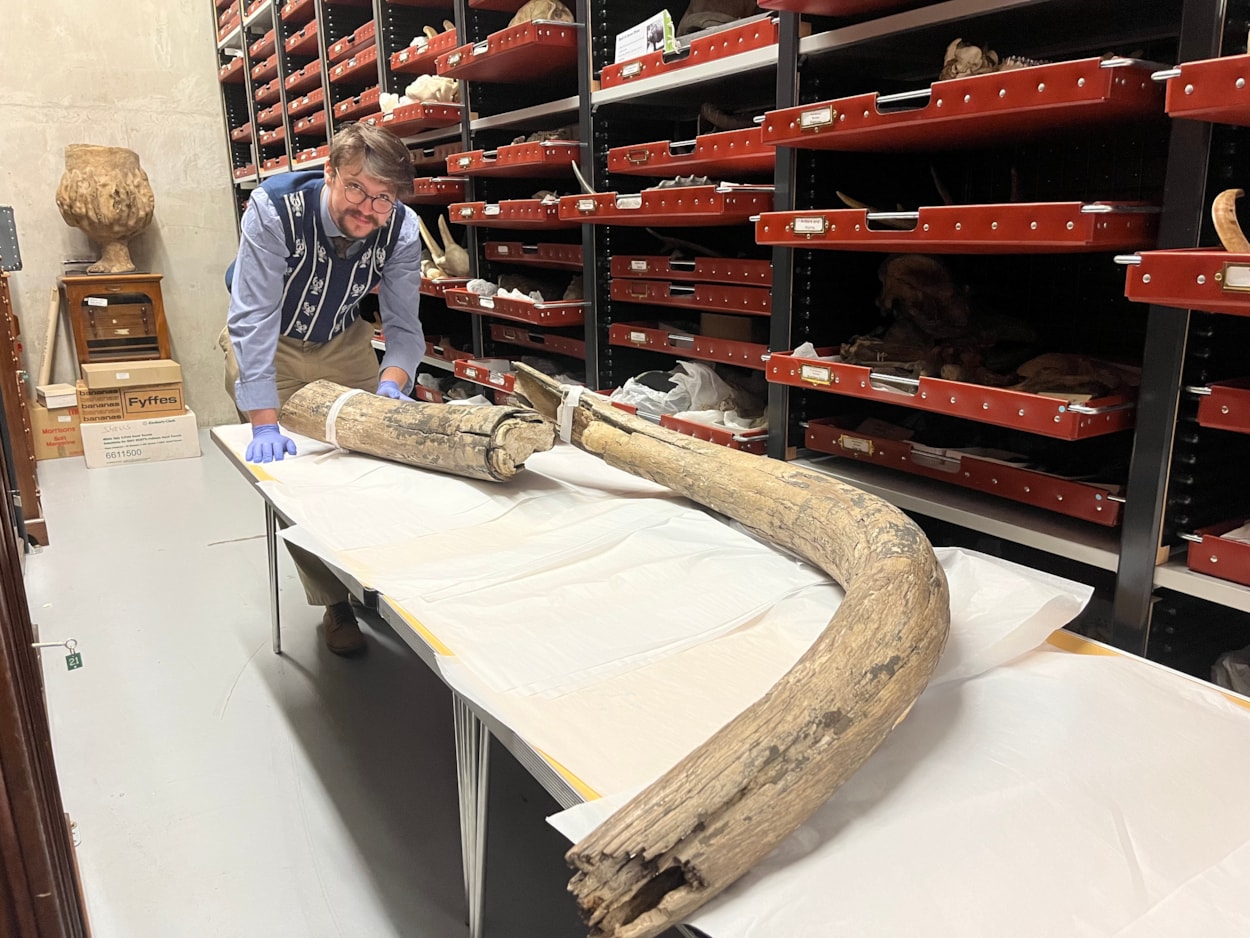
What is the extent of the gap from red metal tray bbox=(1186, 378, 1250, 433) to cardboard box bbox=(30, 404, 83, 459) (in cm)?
610

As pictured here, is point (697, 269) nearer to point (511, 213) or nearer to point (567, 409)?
point (567, 409)

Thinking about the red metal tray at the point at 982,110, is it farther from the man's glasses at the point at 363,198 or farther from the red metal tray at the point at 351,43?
the red metal tray at the point at 351,43

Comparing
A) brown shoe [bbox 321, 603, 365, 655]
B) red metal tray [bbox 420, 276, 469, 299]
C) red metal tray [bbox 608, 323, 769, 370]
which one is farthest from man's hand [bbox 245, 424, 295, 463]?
red metal tray [bbox 420, 276, 469, 299]

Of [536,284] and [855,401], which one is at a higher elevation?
[536,284]

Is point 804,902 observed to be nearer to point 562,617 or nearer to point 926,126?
point 562,617

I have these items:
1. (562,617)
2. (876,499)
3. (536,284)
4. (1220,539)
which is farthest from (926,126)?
(536,284)

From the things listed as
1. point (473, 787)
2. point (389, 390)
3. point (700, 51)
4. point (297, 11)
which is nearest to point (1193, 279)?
point (473, 787)

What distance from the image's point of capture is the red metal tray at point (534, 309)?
3.55 m

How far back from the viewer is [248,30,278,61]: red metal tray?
6188 mm

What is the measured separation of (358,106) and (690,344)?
3218 millimetres

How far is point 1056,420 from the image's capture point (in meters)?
1.68

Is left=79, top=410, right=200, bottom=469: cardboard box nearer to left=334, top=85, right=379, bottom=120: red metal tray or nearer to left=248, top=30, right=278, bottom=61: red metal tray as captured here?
left=334, top=85, right=379, bottom=120: red metal tray

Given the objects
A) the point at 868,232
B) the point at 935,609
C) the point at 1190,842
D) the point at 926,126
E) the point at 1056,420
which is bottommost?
the point at 1190,842

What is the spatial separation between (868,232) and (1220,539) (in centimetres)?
91
